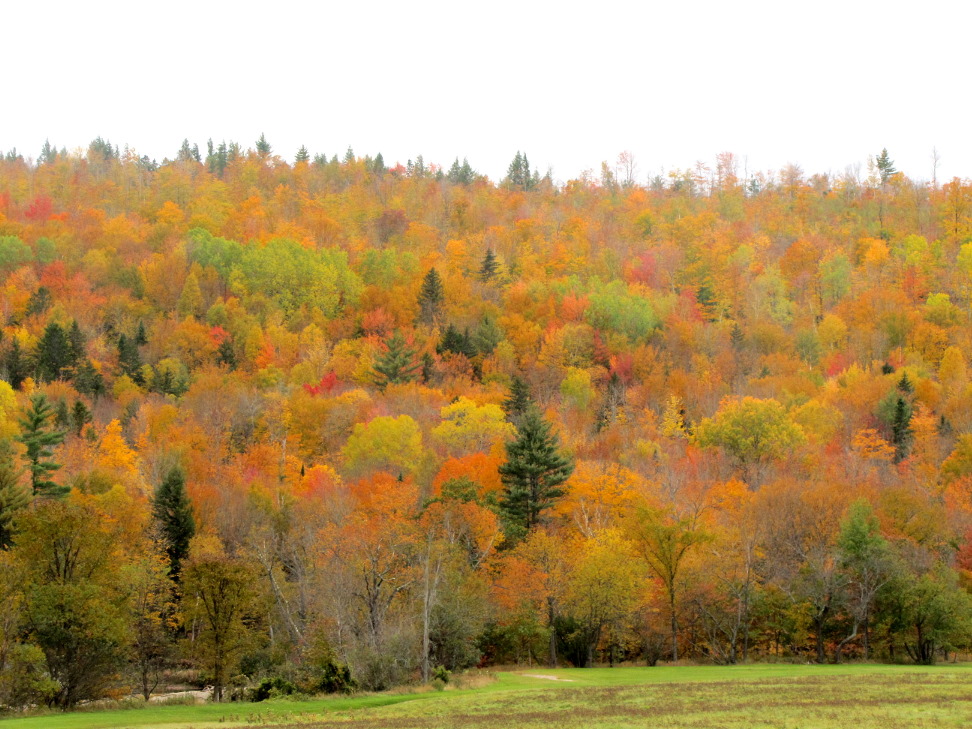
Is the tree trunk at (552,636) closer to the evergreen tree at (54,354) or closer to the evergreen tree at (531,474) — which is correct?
the evergreen tree at (531,474)

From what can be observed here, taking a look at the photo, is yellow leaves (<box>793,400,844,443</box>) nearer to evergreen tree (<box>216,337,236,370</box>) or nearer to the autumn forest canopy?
the autumn forest canopy

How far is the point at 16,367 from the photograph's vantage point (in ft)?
329

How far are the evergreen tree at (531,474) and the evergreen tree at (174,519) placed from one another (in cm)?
1819

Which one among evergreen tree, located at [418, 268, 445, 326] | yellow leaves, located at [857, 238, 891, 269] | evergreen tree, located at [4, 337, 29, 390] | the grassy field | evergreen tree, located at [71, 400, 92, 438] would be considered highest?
yellow leaves, located at [857, 238, 891, 269]

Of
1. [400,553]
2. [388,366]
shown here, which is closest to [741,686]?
[400,553]

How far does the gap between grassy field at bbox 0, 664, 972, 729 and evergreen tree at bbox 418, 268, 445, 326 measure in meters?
88.6

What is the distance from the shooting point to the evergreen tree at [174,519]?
58688 millimetres

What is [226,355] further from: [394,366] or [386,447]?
[386,447]

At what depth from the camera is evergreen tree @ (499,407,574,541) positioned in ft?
209

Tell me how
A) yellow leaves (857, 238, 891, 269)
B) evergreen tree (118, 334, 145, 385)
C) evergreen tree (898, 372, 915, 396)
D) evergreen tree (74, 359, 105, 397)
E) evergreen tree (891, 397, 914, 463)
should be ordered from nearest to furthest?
evergreen tree (891, 397, 914, 463)
evergreen tree (898, 372, 915, 396)
evergreen tree (74, 359, 105, 397)
evergreen tree (118, 334, 145, 385)
yellow leaves (857, 238, 891, 269)

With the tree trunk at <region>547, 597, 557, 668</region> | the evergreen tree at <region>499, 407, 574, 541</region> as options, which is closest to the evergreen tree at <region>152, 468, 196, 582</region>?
the evergreen tree at <region>499, 407, 574, 541</region>

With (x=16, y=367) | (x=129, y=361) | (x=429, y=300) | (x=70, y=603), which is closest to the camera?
(x=70, y=603)

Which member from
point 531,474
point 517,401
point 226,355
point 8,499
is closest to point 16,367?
point 226,355

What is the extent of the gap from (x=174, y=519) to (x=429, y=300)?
71687 mm
